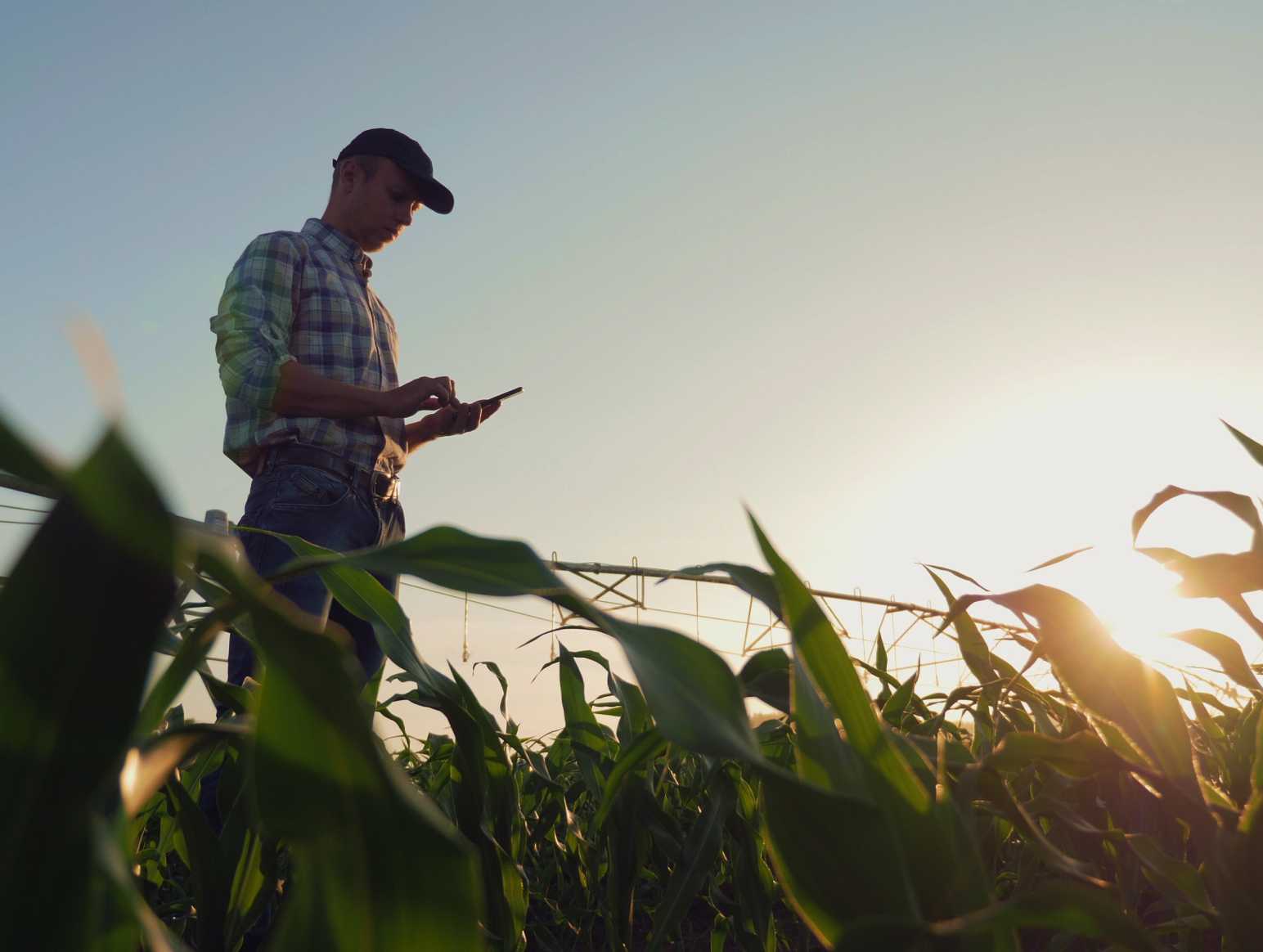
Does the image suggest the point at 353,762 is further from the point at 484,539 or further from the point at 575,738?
the point at 575,738

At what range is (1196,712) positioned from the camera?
665mm

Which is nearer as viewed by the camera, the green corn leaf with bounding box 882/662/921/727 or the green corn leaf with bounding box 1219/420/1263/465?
the green corn leaf with bounding box 1219/420/1263/465

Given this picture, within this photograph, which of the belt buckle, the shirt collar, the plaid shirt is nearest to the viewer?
the plaid shirt

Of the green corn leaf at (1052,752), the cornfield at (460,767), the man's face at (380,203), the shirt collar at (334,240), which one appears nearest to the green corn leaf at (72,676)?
the cornfield at (460,767)

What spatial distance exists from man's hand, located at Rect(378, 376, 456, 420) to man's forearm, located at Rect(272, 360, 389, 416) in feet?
0.06

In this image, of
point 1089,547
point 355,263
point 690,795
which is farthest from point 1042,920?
point 355,263

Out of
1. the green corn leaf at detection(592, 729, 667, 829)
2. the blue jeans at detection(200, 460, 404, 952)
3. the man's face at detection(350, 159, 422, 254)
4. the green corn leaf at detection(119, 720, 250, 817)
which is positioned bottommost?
the green corn leaf at detection(119, 720, 250, 817)

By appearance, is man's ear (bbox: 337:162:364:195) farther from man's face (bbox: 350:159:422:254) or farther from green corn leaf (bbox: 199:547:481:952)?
green corn leaf (bbox: 199:547:481:952)

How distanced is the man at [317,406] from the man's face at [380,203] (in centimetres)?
8

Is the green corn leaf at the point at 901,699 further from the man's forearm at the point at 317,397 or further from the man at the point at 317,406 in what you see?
the man's forearm at the point at 317,397

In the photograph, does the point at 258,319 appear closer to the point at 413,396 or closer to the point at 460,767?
the point at 413,396

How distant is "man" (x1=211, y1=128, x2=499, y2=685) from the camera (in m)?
1.78

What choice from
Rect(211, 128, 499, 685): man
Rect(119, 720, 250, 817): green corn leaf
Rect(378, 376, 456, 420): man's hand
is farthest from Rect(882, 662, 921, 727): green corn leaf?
Rect(378, 376, 456, 420): man's hand

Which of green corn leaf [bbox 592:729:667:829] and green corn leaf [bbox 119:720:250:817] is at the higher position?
green corn leaf [bbox 592:729:667:829]
